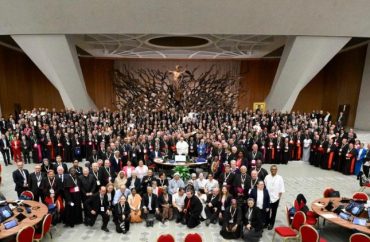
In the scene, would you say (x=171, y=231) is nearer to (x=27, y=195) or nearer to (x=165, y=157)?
(x=27, y=195)

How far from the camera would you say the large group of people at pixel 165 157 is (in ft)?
21.3

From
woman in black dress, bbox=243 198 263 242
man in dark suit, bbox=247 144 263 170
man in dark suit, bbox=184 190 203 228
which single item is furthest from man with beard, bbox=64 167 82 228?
man in dark suit, bbox=247 144 263 170

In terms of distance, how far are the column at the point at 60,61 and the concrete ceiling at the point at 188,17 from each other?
0.65 metres

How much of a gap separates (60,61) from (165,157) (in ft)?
35.9

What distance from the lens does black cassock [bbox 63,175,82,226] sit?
652 centimetres

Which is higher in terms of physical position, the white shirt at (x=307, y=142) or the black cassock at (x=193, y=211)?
the white shirt at (x=307, y=142)

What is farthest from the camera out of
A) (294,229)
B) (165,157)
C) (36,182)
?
(165,157)

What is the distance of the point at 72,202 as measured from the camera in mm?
6551

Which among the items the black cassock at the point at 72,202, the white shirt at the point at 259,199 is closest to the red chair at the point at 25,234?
the black cassock at the point at 72,202

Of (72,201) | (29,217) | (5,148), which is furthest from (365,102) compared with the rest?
(5,148)

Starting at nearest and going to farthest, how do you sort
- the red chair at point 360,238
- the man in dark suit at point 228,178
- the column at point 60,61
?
the red chair at point 360,238 < the man in dark suit at point 228,178 < the column at point 60,61

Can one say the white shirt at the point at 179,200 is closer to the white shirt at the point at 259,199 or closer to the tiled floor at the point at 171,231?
the tiled floor at the point at 171,231

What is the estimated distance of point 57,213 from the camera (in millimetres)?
6516

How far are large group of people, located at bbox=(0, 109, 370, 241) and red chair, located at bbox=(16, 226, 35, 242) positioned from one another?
1.61 m
